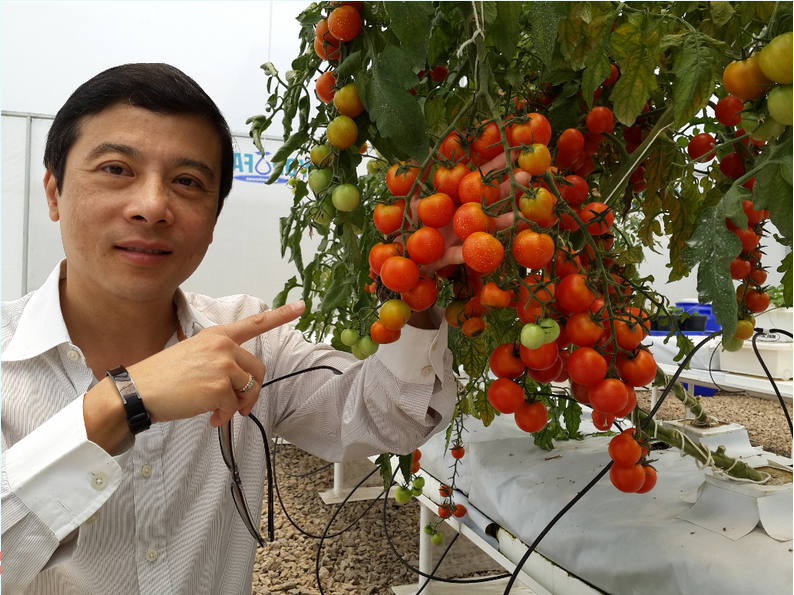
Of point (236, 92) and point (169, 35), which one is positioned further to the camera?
point (236, 92)

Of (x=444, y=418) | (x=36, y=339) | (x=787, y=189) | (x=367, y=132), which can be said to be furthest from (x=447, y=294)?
(x=36, y=339)

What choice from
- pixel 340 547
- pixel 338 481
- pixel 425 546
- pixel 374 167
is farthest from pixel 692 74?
pixel 338 481

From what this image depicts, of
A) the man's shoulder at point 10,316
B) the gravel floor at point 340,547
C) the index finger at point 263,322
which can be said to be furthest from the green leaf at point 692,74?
the gravel floor at point 340,547

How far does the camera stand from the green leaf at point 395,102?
0.43 m

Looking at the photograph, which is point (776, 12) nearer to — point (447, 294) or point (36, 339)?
point (447, 294)

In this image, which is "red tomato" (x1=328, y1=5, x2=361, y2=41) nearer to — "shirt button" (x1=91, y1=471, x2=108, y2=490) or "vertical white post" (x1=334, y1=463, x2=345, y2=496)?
"shirt button" (x1=91, y1=471, x2=108, y2=490)

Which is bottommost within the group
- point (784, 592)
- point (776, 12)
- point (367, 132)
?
point (784, 592)

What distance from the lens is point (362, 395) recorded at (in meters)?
0.91

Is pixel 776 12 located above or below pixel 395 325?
above

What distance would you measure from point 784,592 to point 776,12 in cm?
65

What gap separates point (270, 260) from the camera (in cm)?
330

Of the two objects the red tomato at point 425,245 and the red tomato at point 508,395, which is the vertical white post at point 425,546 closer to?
the red tomato at point 508,395

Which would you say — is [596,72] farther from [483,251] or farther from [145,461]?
[145,461]

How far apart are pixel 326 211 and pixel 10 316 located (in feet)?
2.29
